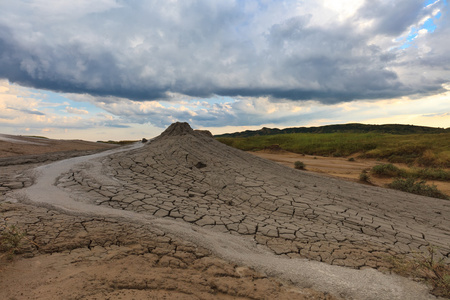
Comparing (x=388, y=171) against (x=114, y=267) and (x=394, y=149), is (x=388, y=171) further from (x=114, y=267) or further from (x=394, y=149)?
(x=114, y=267)

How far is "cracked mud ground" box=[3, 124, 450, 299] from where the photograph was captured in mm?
2564

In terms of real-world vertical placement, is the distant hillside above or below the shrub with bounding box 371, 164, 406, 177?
above

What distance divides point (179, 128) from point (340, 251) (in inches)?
253

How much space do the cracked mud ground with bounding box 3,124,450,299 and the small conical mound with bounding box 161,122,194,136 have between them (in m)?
0.86

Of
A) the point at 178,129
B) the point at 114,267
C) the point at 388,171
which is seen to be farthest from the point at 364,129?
the point at 114,267

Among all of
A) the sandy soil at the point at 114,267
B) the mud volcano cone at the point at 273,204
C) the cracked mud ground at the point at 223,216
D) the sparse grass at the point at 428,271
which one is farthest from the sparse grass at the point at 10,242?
the sparse grass at the point at 428,271

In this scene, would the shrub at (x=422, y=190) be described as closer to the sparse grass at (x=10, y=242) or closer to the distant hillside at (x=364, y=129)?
the sparse grass at (x=10, y=242)

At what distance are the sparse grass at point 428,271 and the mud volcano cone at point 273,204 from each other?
20 cm

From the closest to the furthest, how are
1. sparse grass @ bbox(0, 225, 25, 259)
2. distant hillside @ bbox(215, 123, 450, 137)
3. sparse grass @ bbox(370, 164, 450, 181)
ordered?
1. sparse grass @ bbox(0, 225, 25, 259)
2. sparse grass @ bbox(370, 164, 450, 181)
3. distant hillside @ bbox(215, 123, 450, 137)

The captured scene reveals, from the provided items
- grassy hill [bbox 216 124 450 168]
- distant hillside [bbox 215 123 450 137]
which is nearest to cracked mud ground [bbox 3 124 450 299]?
grassy hill [bbox 216 124 450 168]

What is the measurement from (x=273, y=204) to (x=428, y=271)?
2.42 meters

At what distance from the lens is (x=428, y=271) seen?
9.19 ft

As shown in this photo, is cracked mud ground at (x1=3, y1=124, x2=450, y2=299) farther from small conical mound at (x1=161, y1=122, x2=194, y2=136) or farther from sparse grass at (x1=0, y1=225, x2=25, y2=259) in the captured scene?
small conical mound at (x1=161, y1=122, x2=194, y2=136)

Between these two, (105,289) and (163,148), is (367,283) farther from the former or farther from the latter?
(163,148)
